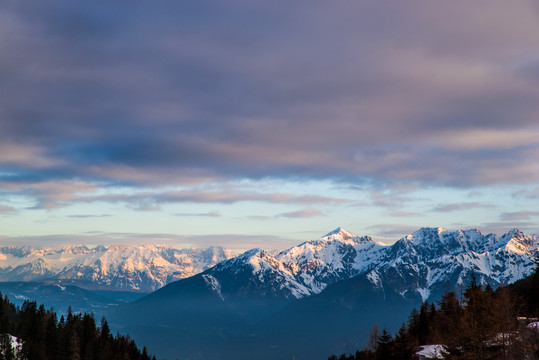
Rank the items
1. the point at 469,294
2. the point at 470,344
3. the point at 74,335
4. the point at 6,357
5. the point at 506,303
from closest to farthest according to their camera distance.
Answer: the point at 506,303 < the point at 470,344 < the point at 469,294 < the point at 6,357 < the point at 74,335

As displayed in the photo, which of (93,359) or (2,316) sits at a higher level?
(2,316)

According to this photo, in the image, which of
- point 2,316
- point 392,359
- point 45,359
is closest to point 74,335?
point 45,359

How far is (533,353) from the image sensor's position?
8975 centimetres

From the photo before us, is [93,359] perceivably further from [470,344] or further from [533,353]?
[533,353]

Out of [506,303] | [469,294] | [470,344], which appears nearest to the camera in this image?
[506,303]

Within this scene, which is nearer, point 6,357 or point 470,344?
point 470,344

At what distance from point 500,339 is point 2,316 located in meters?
158

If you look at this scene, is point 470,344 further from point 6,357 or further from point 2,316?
point 2,316

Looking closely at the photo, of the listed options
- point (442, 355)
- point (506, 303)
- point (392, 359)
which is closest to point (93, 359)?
point (392, 359)

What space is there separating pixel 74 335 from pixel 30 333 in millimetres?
15433

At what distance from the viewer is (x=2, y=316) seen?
195 meters

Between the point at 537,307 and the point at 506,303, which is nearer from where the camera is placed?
the point at 506,303

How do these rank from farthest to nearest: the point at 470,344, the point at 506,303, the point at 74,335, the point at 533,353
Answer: the point at 74,335 → the point at 470,344 → the point at 506,303 → the point at 533,353

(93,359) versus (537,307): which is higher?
(537,307)
